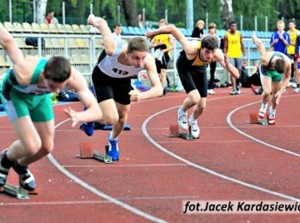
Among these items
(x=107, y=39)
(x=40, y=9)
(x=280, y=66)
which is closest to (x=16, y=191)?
(x=107, y=39)

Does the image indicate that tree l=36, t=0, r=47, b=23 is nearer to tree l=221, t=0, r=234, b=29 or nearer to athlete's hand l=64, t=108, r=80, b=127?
tree l=221, t=0, r=234, b=29

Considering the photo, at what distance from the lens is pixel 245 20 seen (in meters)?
45.8

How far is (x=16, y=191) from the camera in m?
10.4

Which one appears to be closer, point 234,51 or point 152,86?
point 152,86

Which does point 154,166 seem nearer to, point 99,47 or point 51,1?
point 99,47

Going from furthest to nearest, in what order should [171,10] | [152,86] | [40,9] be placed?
[171,10]
[40,9]
[152,86]

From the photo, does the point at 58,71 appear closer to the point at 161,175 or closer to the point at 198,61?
the point at 161,175

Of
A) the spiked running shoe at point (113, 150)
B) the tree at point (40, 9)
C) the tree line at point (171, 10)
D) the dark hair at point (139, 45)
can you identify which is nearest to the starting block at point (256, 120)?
the spiked running shoe at point (113, 150)

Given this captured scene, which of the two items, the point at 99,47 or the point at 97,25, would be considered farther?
the point at 99,47

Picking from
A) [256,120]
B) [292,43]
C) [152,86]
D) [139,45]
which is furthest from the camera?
[292,43]

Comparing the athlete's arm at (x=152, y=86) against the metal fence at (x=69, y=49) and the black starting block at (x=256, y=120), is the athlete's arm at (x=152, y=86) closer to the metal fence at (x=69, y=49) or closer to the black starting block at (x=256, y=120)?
the black starting block at (x=256, y=120)

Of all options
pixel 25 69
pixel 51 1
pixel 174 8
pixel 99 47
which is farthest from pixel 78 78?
pixel 174 8

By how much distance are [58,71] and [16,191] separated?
1.79 meters

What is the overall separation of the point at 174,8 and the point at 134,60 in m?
33.0
